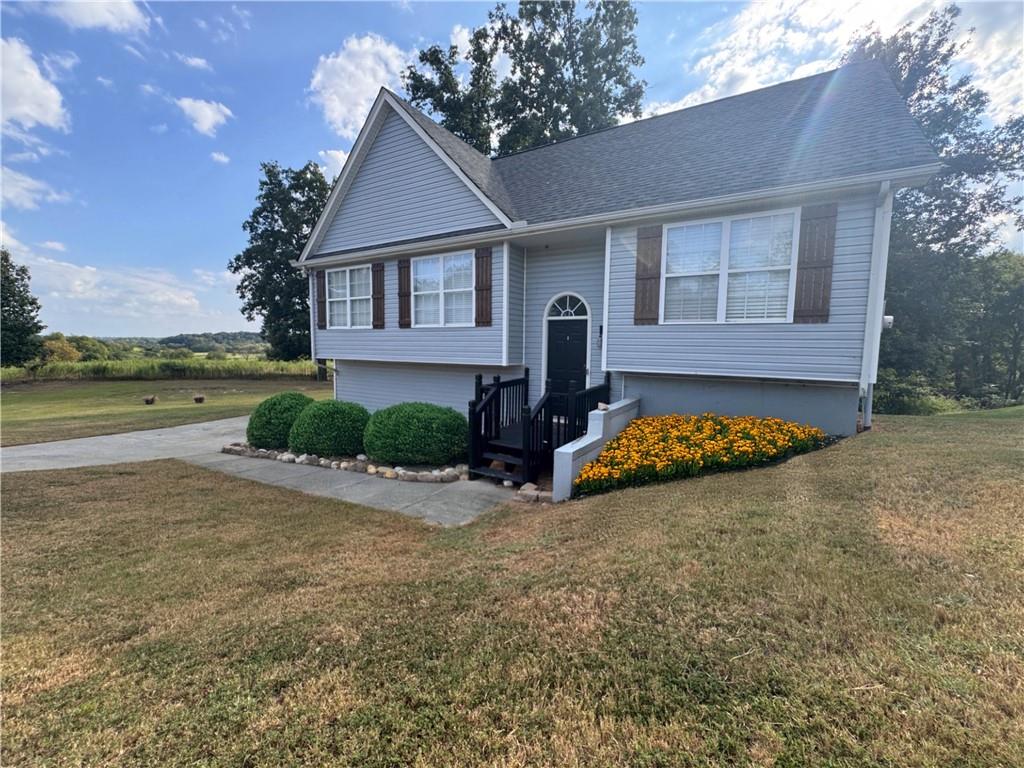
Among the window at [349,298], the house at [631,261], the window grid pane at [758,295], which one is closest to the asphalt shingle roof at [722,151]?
the house at [631,261]

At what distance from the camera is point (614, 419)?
22.8ft

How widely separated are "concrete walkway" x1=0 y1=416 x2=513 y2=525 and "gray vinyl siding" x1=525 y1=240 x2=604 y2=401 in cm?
331

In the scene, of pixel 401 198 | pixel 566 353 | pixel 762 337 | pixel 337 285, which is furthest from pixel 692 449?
pixel 337 285

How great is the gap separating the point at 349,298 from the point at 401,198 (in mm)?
2827

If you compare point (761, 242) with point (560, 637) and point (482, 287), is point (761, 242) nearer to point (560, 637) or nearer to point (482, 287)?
point (482, 287)

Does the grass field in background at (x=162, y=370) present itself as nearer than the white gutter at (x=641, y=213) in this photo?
No

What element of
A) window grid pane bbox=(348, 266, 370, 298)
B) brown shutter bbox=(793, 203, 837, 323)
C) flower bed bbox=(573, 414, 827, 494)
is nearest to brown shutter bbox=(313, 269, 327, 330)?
window grid pane bbox=(348, 266, 370, 298)

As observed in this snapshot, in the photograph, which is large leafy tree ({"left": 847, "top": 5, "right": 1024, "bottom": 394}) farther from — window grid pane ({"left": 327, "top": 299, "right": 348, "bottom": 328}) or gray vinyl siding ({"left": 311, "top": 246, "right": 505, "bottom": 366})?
window grid pane ({"left": 327, "top": 299, "right": 348, "bottom": 328})

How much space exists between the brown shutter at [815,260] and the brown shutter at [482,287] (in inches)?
210

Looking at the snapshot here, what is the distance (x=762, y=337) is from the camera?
6508mm

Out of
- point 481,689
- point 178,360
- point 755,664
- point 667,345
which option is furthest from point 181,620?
point 178,360

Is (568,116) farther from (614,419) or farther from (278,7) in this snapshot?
(614,419)

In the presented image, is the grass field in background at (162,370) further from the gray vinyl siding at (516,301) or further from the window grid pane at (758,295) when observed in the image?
the window grid pane at (758,295)

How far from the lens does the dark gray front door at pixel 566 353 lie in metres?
8.74
